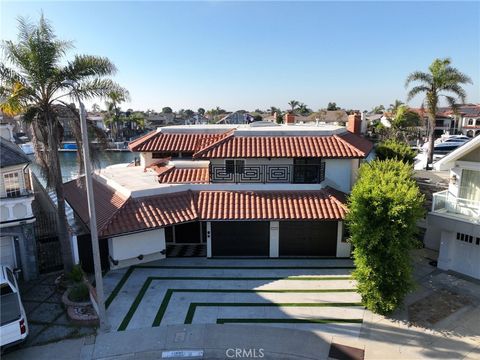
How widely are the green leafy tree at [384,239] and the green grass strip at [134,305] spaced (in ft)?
28.7

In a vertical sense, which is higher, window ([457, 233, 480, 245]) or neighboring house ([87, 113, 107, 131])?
neighboring house ([87, 113, 107, 131])

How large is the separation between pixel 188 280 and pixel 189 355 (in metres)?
5.17

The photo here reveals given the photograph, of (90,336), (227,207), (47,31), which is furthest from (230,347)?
(47,31)

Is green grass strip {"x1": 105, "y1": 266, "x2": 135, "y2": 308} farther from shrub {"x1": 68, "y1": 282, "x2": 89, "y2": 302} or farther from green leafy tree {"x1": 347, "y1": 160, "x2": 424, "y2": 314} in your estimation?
green leafy tree {"x1": 347, "y1": 160, "x2": 424, "y2": 314}

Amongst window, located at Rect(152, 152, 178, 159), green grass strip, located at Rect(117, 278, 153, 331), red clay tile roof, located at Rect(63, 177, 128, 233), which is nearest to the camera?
green grass strip, located at Rect(117, 278, 153, 331)

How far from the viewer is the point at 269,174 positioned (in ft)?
62.1

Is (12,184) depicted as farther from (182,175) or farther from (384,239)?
(384,239)

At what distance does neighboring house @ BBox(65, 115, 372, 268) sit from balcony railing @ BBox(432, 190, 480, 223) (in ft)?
14.1

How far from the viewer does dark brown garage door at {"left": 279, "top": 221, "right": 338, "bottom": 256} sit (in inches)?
709

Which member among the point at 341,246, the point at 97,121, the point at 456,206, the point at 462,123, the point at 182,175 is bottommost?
the point at 341,246

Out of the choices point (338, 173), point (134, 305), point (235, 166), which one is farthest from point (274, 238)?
point (134, 305)

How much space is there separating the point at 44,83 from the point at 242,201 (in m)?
10.2

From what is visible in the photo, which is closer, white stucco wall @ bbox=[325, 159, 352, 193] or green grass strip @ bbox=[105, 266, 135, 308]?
green grass strip @ bbox=[105, 266, 135, 308]

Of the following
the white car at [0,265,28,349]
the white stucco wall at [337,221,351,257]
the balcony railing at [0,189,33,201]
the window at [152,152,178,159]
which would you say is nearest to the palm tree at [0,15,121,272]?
the balcony railing at [0,189,33,201]
